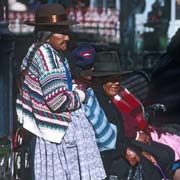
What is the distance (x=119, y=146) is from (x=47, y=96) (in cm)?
95

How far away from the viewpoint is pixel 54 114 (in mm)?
4906

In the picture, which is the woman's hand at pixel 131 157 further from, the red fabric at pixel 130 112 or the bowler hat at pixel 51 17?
the bowler hat at pixel 51 17

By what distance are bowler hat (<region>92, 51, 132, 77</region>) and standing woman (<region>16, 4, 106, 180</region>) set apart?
74 centimetres

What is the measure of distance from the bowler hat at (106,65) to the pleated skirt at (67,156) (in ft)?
2.60

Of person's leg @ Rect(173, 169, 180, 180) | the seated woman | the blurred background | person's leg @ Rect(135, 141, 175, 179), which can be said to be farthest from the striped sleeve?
the blurred background

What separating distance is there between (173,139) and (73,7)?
377 inches

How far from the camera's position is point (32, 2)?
15977mm

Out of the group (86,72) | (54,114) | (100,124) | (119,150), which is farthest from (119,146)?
(54,114)

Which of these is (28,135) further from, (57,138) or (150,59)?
(150,59)

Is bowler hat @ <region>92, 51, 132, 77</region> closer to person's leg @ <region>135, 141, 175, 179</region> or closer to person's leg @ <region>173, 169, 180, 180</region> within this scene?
person's leg @ <region>135, 141, 175, 179</region>

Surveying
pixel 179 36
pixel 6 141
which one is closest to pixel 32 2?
pixel 179 36

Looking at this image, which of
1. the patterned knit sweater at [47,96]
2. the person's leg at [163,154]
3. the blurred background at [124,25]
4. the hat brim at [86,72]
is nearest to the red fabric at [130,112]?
the person's leg at [163,154]

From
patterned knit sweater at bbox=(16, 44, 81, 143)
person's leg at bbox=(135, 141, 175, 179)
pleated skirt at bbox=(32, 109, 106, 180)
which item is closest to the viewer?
patterned knit sweater at bbox=(16, 44, 81, 143)

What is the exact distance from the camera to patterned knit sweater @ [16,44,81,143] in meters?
4.81
